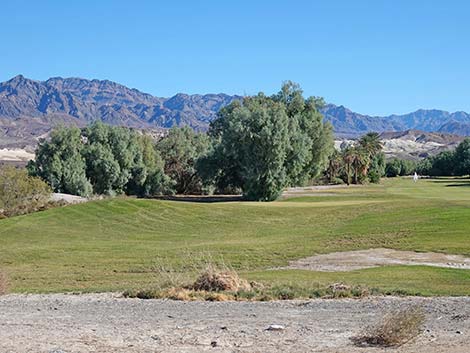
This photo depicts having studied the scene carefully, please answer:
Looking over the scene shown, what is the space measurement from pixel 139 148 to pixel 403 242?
5348 centimetres

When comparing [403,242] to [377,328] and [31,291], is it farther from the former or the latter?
[377,328]

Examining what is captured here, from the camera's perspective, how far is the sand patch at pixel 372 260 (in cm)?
2559

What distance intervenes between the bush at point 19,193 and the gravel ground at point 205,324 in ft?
112

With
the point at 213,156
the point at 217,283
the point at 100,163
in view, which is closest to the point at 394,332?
the point at 217,283

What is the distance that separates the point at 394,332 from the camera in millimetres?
11820

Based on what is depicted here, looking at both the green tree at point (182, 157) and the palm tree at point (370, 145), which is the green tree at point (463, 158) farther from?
the green tree at point (182, 157)

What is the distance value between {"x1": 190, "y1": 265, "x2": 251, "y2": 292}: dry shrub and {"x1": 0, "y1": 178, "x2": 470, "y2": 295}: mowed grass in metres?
1.49

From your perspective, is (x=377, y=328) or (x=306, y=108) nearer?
(x=377, y=328)

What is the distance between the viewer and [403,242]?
31391 mm

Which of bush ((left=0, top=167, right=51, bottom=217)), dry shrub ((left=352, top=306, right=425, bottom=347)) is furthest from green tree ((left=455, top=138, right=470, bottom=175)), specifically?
dry shrub ((left=352, top=306, right=425, bottom=347))

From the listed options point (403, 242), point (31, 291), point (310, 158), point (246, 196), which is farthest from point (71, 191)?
point (31, 291)

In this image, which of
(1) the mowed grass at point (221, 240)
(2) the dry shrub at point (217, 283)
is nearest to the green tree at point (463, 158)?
(1) the mowed grass at point (221, 240)

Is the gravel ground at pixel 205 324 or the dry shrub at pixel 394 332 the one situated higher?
the dry shrub at pixel 394 332

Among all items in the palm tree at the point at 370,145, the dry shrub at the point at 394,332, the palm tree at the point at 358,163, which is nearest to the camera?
the dry shrub at the point at 394,332
